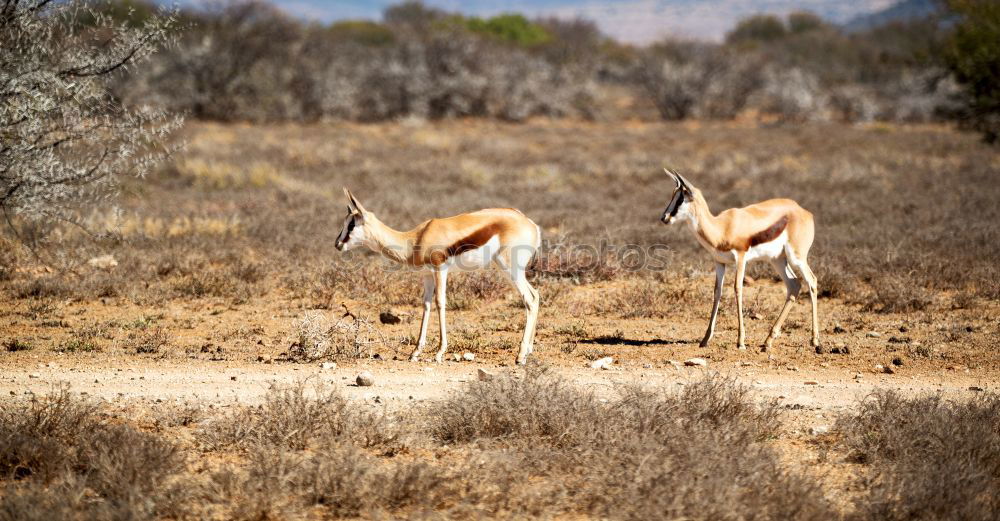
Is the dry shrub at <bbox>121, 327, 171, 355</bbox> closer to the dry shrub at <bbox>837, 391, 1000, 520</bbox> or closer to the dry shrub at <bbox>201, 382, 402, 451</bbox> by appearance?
the dry shrub at <bbox>201, 382, 402, 451</bbox>

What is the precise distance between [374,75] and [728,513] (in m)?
46.1

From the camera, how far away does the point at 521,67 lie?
52.6 m

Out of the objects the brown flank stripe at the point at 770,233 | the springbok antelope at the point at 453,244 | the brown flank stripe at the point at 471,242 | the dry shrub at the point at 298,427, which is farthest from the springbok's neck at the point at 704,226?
the dry shrub at the point at 298,427

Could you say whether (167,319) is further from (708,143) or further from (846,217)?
(708,143)

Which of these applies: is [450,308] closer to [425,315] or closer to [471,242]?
[425,315]

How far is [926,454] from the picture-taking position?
21.4 ft

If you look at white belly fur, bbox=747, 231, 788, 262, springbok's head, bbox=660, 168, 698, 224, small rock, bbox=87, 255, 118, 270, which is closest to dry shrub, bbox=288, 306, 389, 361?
springbok's head, bbox=660, 168, 698, 224

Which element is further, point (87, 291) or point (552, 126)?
point (552, 126)

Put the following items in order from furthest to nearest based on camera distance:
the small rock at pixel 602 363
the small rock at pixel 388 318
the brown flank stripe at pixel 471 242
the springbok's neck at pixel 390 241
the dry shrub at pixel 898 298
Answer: the dry shrub at pixel 898 298 < the small rock at pixel 388 318 < the springbok's neck at pixel 390 241 < the brown flank stripe at pixel 471 242 < the small rock at pixel 602 363

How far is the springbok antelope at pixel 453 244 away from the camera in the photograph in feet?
29.6

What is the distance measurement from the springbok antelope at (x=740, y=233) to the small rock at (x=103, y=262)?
8.56 metres

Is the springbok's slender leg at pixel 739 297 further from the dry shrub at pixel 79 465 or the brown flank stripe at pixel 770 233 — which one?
the dry shrub at pixel 79 465

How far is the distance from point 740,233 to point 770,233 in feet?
1.43

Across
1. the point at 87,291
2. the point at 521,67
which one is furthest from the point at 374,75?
the point at 87,291
